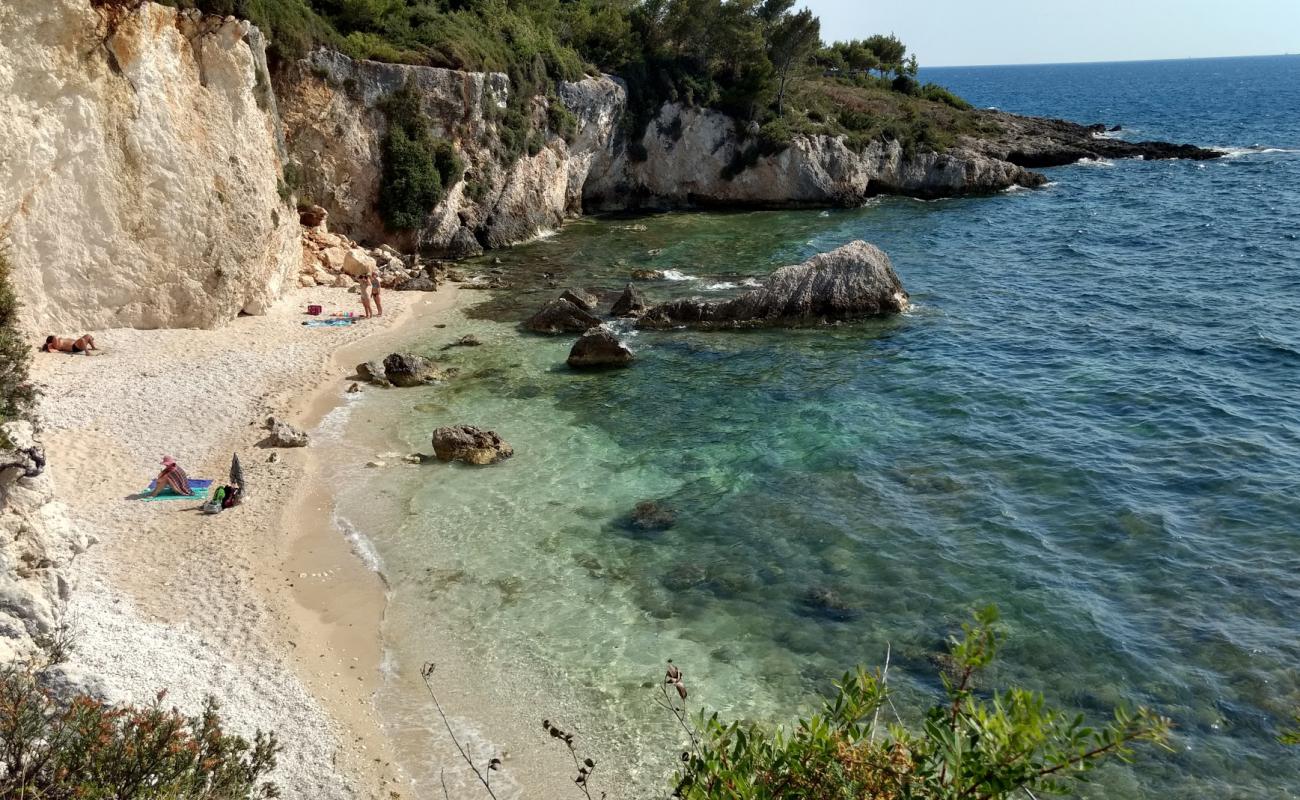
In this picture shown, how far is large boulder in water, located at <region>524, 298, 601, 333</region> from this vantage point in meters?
30.8

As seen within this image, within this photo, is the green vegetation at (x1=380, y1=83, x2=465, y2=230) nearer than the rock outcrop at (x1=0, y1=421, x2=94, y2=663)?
No

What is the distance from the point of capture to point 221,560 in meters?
15.8

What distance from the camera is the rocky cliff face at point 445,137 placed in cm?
3628

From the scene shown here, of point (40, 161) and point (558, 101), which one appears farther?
point (558, 101)

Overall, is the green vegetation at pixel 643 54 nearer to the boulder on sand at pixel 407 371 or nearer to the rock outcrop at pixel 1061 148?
the rock outcrop at pixel 1061 148

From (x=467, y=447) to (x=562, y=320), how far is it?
11.3 m

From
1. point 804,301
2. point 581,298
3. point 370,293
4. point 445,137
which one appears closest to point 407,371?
point 370,293

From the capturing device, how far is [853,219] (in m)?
53.3

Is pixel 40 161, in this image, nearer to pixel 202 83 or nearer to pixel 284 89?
pixel 202 83

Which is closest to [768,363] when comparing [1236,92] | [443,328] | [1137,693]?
[443,328]

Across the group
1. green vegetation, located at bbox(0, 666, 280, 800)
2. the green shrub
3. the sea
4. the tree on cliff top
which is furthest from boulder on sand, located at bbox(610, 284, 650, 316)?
the green shrub

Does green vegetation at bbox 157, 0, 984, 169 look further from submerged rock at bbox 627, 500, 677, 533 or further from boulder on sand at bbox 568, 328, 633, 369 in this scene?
submerged rock at bbox 627, 500, 677, 533

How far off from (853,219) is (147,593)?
4703cm

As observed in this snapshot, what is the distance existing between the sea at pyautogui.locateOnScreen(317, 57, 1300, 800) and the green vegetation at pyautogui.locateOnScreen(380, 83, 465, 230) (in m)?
7.88
